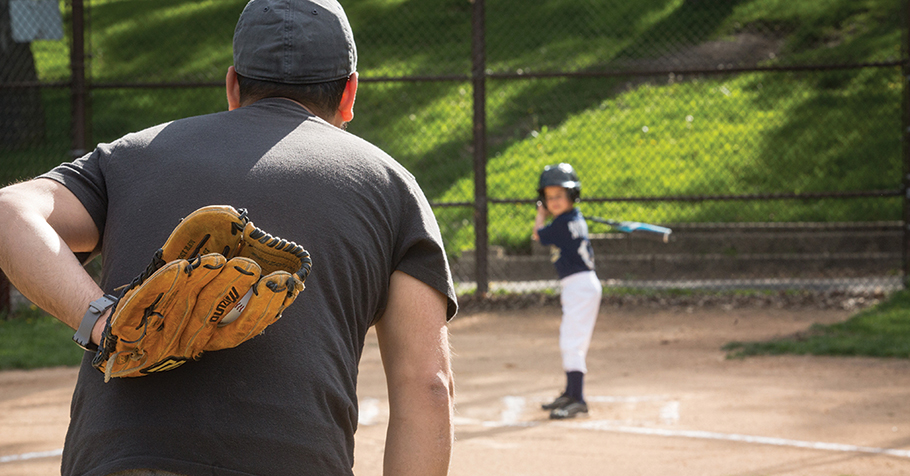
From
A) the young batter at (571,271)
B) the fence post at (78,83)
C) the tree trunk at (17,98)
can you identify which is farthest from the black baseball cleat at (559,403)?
the tree trunk at (17,98)

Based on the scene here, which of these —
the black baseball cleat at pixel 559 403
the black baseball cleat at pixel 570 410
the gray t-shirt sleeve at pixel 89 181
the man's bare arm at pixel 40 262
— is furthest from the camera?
the black baseball cleat at pixel 559 403

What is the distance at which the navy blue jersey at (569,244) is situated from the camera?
597 centimetres

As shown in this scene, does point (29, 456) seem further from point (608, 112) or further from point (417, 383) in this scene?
point (608, 112)

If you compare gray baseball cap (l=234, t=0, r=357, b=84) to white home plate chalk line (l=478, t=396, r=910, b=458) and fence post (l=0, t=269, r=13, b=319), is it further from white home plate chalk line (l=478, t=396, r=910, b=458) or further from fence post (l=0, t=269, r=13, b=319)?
fence post (l=0, t=269, r=13, b=319)

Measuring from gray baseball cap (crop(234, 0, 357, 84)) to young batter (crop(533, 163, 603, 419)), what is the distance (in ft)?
13.7

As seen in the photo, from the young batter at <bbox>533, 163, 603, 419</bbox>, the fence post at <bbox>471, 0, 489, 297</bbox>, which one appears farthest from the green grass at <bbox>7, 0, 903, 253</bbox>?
the young batter at <bbox>533, 163, 603, 419</bbox>

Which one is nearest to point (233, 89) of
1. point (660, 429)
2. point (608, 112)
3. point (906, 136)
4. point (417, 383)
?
point (417, 383)

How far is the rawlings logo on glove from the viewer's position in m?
1.34

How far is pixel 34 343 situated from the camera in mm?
7543

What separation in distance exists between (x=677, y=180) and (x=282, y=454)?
36.6 feet

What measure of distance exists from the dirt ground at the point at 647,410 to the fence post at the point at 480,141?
128 centimetres

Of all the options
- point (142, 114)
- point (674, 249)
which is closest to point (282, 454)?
point (674, 249)

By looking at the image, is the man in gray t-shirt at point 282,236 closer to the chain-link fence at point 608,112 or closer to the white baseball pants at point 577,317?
the white baseball pants at point 577,317

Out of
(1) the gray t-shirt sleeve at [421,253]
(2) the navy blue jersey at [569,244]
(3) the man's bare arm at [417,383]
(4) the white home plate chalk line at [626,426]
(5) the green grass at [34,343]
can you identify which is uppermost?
(1) the gray t-shirt sleeve at [421,253]
